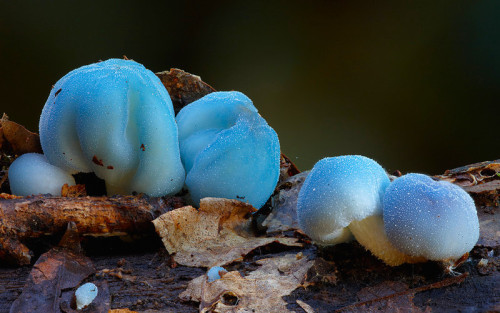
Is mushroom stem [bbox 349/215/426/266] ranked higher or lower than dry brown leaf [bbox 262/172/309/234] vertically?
higher

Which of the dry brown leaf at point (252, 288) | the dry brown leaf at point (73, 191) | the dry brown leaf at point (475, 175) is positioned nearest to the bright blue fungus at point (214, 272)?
the dry brown leaf at point (252, 288)

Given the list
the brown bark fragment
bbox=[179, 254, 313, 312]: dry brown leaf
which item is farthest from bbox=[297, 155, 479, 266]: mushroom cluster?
the brown bark fragment

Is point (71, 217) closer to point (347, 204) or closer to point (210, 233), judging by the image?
point (210, 233)

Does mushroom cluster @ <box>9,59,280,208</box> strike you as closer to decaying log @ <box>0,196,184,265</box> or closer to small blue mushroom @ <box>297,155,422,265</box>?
decaying log @ <box>0,196,184,265</box>

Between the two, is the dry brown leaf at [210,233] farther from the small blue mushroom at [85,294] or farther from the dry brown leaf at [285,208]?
the small blue mushroom at [85,294]

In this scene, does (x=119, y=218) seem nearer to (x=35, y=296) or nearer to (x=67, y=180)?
(x=67, y=180)

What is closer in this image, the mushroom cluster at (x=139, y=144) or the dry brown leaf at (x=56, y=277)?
the dry brown leaf at (x=56, y=277)
